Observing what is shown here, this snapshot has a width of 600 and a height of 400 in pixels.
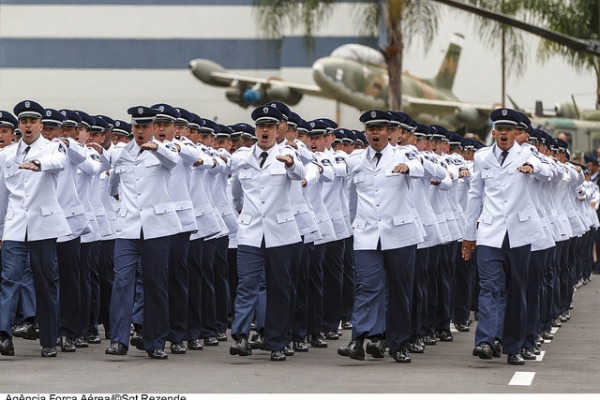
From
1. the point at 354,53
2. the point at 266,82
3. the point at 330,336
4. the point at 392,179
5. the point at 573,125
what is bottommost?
the point at 330,336

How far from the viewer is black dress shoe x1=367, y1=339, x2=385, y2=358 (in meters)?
15.4

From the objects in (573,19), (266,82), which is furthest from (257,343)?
(266,82)

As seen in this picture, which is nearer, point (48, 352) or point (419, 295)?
point (48, 352)

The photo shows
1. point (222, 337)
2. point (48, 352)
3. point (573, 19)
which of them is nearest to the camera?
point (48, 352)

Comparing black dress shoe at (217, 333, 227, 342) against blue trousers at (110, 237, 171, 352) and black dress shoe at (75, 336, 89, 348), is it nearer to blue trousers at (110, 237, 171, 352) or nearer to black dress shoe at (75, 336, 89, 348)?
black dress shoe at (75, 336, 89, 348)

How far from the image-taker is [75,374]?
13.9m

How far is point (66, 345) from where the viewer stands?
16.1 m

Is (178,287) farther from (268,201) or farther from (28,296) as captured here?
(28,296)

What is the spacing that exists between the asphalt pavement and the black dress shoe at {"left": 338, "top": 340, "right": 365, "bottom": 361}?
86 millimetres

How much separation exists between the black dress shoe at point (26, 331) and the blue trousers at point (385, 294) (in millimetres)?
3590

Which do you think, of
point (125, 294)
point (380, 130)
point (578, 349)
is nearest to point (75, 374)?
point (125, 294)

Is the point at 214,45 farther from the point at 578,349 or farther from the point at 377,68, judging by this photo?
the point at 578,349

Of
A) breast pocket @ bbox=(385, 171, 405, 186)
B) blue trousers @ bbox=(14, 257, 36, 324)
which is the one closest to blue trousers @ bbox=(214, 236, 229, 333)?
blue trousers @ bbox=(14, 257, 36, 324)

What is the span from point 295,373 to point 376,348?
139 centimetres
